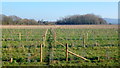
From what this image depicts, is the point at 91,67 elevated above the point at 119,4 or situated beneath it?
situated beneath

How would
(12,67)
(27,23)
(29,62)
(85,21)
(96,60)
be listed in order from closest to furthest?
(12,67)
(29,62)
(96,60)
(27,23)
(85,21)

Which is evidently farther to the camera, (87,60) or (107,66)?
(87,60)

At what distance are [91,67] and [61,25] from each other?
135 ft

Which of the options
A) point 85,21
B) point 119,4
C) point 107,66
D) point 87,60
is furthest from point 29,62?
point 85,21

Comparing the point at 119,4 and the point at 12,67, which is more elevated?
the point at 119,4

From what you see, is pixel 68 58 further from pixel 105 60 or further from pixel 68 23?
pixel 68 23

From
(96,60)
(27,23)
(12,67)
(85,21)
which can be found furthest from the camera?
(85,21)

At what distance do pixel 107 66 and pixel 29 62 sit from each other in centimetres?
333

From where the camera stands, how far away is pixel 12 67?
27.7 feet

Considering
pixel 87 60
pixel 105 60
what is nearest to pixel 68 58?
pixel 87 60

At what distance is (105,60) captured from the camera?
34.1ft

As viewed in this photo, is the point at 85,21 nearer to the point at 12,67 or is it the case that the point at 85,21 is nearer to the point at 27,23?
the point at 27,23

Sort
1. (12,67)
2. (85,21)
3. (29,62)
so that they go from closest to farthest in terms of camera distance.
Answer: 1. (12,67)
2. (29,62)
3. (85,21)

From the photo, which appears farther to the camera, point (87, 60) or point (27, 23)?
point (27, 23)
